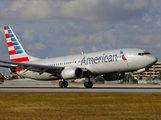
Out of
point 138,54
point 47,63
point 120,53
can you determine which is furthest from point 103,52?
point 47,63

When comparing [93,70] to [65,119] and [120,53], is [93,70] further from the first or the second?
[65,119]

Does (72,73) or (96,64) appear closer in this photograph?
(72,73)

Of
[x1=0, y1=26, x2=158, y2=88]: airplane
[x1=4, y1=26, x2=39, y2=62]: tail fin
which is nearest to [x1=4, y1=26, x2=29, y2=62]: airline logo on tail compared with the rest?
[x1=4, y1=26, x2=39, y2=62]: tail fin

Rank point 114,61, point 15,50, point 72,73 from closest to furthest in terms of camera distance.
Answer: point 114,61, point 72,73, point 15,50

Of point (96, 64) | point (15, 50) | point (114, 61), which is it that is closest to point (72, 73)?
point (96, 64)

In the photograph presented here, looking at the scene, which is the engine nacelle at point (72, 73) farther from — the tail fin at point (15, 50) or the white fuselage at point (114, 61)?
the tail fin at point (15, 50)

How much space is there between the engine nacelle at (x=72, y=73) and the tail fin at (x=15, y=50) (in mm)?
14895

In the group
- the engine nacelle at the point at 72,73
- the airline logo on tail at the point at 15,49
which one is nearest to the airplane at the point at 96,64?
the engine nacelle at the point at 72,73

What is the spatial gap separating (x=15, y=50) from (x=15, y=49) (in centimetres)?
20

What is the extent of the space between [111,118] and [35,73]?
39.4 m

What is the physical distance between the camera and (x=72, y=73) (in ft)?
130

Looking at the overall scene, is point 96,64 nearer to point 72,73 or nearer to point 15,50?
point 72,73

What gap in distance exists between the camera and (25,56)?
176 ft

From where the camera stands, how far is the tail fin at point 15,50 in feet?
175
